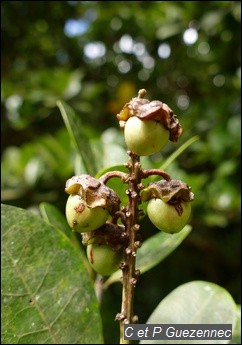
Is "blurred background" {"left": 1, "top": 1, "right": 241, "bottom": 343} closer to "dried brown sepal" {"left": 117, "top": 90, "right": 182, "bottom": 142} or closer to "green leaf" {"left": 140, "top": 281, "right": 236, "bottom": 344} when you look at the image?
"green leaf" {"left": 140, "top": 281, "right": 236, "bottom": 344}

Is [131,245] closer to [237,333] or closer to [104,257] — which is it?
[104,257]

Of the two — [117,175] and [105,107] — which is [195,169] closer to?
[105,107]

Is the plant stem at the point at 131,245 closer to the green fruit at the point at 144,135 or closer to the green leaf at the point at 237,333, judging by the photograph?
A: the green fruit at the point at 144,135

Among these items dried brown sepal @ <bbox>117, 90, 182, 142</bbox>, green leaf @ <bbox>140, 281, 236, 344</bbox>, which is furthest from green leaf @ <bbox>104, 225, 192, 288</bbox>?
dried brown sepal @ <bbox>117, 90, 182, 142</bbox>

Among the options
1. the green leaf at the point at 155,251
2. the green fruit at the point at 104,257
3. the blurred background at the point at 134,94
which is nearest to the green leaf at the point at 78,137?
the blurred background at the point at 134,94

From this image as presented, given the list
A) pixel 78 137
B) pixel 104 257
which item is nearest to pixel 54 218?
pixel 78 137

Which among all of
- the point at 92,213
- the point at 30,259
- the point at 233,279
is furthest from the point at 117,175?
the point at 233,279
